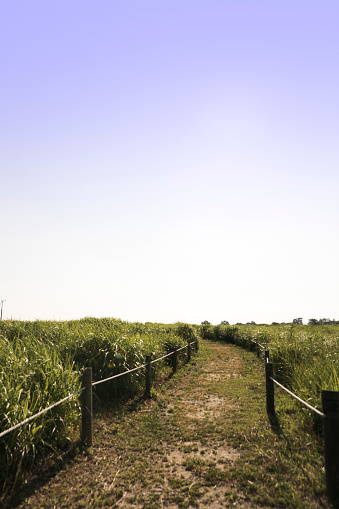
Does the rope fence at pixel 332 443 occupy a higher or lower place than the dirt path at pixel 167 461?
higher

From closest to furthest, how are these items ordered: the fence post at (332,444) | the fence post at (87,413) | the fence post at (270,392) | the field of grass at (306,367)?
the fence post at (332,444)
the fence post at (87,413)
the field of grass at (306,367)
the fence post at (270,392)

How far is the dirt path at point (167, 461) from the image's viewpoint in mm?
4270

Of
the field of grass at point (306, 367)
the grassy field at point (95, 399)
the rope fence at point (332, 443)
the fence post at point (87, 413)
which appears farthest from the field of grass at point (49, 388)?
the field of grass at point (306, 367)

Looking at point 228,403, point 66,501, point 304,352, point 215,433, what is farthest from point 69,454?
point 304,352

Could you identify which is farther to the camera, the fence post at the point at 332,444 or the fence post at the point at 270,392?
the fence post at the point at 270,392

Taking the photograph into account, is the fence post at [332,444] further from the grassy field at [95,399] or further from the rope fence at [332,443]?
the grassy field at [95,399]

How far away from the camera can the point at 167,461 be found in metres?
5.38

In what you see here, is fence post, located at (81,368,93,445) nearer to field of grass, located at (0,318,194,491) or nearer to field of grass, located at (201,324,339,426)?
field of grass, located at (0,318,194,491)

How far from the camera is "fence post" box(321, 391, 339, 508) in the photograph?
3906 millimetres

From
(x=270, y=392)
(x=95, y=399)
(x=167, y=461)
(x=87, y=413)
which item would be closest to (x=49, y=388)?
(x=87, y=413)

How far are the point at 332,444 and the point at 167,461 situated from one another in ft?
9.07

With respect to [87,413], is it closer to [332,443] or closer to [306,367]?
[332,443]

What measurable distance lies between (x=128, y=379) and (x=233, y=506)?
5376 mm

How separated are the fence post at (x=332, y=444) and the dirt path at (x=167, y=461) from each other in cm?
29
